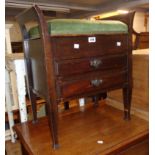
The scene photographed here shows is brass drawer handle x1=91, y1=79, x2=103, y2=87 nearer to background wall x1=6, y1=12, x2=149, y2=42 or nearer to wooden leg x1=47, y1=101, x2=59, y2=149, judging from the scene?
wooden leg x1=47, y1=101, x2=59, y2=149

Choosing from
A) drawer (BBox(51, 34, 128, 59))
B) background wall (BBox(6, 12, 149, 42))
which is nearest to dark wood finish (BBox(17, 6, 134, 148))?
drawer (BBox(51, 34, 128, 59))

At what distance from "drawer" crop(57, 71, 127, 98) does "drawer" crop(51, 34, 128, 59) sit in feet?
0.36

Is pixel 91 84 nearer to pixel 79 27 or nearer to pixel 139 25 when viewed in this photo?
pixel 79 27

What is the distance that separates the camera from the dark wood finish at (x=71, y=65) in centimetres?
74

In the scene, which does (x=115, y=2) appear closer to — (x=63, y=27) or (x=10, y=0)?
(x=10, y=0)

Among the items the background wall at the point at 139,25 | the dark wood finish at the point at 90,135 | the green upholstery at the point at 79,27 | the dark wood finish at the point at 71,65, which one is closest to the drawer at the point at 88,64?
the dark wood finish at the point at 71,65

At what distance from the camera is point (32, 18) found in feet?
2.50

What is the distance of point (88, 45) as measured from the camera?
2.70 feet

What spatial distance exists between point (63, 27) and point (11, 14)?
4994mm

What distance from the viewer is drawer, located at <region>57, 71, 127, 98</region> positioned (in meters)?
0.78

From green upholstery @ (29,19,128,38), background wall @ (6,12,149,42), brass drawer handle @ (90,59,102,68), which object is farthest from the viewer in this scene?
background wall @ (6,12,149,42)

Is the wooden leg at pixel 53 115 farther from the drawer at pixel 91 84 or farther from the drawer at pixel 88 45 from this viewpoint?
the drawer at pixel 88 45

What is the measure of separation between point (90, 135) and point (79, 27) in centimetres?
55

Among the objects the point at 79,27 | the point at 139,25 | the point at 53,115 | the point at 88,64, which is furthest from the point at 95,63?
the point at 139,25
